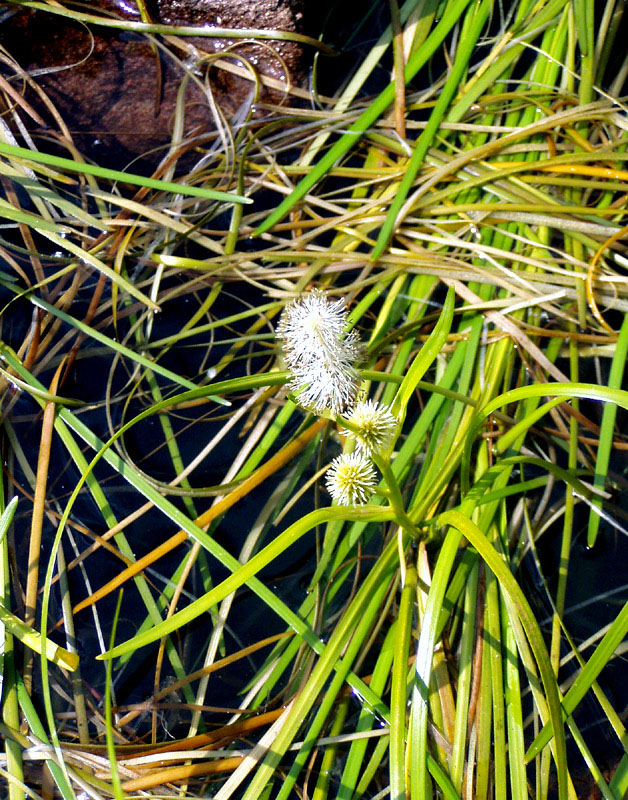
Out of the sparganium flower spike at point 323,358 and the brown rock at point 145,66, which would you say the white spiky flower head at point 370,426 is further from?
the brown rock at point 145,66

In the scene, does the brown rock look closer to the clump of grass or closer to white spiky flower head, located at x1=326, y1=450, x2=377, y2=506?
the clump of grass

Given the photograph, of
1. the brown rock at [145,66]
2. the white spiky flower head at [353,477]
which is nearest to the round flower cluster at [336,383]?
the white spiky flower head at [353,477]

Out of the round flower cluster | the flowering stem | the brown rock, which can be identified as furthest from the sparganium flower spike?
the brown rock

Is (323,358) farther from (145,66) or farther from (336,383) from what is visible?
(145,66)

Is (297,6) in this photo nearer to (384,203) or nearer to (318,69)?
(318,69)

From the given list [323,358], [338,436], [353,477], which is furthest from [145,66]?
[353,477]

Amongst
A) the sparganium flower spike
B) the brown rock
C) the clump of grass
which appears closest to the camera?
the sparganium flower spike
